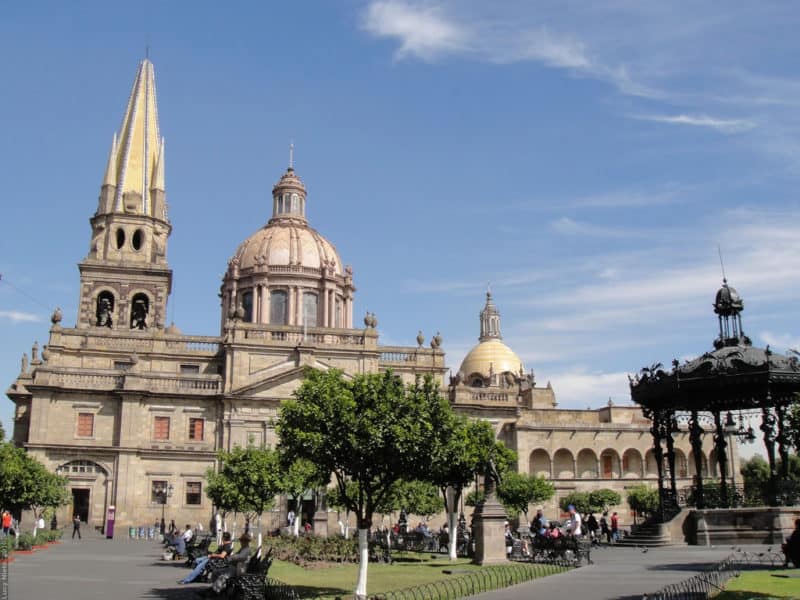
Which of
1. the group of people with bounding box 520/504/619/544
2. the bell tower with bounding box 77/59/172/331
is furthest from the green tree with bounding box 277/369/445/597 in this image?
the bell tower with bounding box 77/59/172/331

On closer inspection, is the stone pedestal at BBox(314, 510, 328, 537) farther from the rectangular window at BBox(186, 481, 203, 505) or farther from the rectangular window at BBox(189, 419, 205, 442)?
the rectangular window at BBox(189, 419, 205, 442)

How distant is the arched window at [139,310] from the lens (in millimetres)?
55219

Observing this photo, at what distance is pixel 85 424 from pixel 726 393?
36.4 meters

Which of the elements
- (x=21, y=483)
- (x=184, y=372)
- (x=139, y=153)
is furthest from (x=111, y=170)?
(x=21, y=483)

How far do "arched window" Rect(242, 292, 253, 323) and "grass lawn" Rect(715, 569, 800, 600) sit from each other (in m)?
48.2

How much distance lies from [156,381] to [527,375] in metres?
43.9

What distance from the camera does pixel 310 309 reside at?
202 ft

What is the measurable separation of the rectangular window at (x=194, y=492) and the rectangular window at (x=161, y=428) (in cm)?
309

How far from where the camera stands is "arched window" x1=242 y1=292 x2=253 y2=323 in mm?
61875

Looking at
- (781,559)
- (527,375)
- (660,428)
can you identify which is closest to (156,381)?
(660,428)

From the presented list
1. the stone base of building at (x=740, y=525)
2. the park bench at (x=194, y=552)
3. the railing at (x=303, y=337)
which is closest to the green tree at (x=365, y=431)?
the park bench at (x=194, y=552)

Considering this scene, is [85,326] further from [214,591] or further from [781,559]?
[781,559]

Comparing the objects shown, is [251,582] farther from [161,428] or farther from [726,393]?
[161,428]

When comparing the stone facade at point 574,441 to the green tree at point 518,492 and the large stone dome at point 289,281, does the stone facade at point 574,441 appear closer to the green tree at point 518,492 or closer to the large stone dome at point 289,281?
the green tree at point 518,492
